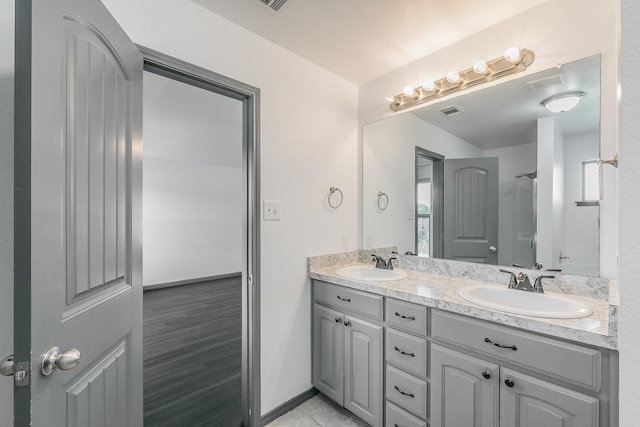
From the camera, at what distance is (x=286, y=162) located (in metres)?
1.93

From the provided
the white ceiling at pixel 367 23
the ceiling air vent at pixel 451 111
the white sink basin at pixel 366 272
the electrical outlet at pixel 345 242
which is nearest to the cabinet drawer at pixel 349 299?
the white sink basin at pixel 366 272

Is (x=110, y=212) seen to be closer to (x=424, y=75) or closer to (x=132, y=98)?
(x=132, y=98)

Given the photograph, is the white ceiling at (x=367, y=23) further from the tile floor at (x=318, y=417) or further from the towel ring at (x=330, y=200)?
the tile floor at (x=318, y=417)

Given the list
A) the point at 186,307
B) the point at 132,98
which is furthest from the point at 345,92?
the point at 186,307

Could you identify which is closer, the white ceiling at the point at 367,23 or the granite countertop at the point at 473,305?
the granite countertop at the point at 473,305

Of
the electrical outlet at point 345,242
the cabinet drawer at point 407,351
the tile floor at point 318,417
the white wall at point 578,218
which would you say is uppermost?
the white wall at point 578,218

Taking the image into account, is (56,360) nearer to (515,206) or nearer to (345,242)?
(345,242)

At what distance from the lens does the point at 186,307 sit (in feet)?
Answer: 12.7

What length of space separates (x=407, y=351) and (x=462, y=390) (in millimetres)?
287

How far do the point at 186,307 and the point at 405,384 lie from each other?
330 cm

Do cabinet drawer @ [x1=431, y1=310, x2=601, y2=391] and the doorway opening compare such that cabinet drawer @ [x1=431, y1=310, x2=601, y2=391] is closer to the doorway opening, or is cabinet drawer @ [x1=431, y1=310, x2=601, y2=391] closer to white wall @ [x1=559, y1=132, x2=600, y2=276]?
white wall @ [x1=559, y1=132, x2=600, y2=276]

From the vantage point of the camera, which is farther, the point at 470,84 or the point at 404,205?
the point at 404,205

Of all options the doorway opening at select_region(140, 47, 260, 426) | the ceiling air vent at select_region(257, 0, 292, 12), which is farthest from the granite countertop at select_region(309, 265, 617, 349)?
the ceiling air vent at select_region(257, 0, 292, 12)

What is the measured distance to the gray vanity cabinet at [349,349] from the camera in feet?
5.39
